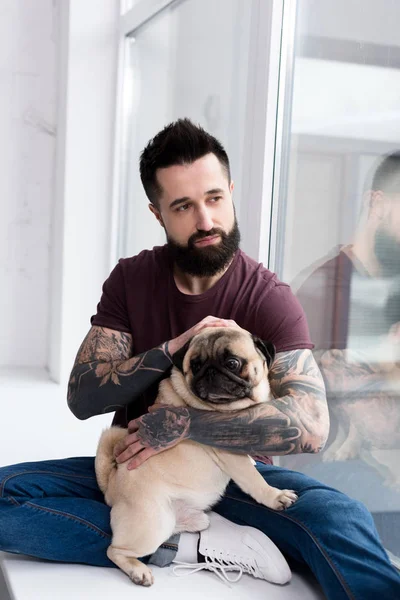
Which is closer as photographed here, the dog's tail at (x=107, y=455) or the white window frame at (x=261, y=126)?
the dog's tail at (x=107, y=455)

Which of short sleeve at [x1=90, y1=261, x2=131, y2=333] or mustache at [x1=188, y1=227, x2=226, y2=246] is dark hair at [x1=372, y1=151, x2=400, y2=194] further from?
short sleeve at [x1=90, y1=261, x2=131, y2=333]

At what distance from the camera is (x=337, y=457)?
83.7 inches

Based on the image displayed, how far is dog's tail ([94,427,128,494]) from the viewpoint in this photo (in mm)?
1795

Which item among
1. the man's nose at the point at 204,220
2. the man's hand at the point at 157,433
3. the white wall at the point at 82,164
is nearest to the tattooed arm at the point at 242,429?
the man's hand at the point at 157,433

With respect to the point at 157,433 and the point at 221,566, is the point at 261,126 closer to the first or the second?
the point at 157,433

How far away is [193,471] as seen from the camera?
5.51 feet

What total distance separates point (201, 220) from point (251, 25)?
0.96 metres

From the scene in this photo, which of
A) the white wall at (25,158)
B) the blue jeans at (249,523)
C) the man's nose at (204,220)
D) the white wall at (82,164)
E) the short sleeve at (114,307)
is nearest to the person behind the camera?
the blue jeans at (249,523)

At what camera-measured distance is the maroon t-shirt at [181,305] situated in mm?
1815

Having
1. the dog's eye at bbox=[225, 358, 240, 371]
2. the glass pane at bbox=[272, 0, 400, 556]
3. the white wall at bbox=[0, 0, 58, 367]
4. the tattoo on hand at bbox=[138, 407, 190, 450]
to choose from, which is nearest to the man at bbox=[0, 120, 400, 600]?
the tattoo on hand at bbox=[138, 407, 190, 450]

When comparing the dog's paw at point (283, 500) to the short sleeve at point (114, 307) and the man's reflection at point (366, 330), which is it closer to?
the man's reflection at point (366, 330)

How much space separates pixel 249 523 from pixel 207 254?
0.64 metres

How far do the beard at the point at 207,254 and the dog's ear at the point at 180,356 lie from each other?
254 millimetres

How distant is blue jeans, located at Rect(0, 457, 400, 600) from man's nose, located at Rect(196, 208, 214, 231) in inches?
23.2
